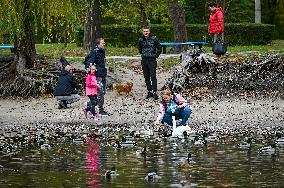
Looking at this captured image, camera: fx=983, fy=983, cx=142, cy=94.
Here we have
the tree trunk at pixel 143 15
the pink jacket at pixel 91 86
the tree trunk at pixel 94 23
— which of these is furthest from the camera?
the tree trunk at pixel 143 15

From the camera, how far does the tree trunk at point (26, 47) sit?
31953 mm

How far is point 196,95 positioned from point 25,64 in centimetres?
Result: 591

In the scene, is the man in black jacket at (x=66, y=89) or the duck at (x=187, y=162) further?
the man in black jacket at (x=66, y=89)

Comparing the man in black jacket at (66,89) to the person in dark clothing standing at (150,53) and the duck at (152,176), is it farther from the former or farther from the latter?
the duck at (152,176)

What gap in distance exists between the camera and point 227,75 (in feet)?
102

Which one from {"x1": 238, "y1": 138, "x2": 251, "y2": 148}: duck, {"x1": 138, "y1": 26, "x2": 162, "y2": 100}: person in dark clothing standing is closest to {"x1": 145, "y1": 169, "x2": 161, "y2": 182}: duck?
{"x1": 238, "y1": 138, "x2": 251, "y2": 148}: duck

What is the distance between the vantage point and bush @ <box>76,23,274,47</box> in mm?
52781

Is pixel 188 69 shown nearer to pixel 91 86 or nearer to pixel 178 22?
pixel 91 86

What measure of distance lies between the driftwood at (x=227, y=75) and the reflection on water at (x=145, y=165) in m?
9.52

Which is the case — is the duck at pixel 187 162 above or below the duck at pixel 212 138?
above

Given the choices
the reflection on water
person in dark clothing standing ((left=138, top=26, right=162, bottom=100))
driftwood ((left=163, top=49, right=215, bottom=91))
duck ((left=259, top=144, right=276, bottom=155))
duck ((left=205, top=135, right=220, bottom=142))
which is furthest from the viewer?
driftwood ((left=163, top=49, right=215, bottom=91))

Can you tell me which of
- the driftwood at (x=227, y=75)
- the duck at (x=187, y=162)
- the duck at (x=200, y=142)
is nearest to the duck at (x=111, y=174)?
the duck at (x=187, y=162)

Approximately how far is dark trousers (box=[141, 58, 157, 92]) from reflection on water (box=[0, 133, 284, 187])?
934cm

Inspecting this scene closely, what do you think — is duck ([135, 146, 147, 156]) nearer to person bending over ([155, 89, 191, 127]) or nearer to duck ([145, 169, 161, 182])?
duck ([145, 169, 161, 182])
